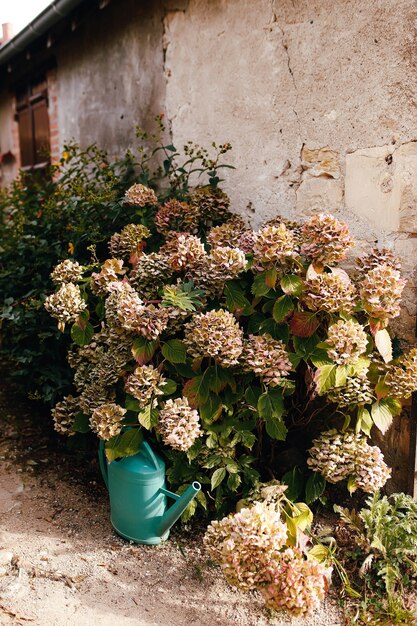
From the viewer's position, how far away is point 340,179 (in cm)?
284

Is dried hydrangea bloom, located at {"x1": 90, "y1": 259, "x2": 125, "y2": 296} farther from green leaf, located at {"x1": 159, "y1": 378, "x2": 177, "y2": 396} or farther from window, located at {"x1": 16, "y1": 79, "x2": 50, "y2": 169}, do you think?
window, located at {"x1": 16, "y1": 79, "x2": 50, "y2": 169}

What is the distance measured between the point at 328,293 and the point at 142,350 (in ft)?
2.69

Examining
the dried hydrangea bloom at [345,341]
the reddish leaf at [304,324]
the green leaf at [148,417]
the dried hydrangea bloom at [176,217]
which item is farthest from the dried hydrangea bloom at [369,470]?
the dried hydrangea bloom at [176,217]

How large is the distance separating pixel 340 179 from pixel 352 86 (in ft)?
1.50

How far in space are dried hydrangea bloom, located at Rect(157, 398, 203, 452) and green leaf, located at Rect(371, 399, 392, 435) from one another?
796 millimetres

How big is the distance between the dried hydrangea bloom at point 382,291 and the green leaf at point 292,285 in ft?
0.86

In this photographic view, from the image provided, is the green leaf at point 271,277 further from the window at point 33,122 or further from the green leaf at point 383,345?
the window at point 33,122

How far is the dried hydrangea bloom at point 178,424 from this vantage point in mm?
2201

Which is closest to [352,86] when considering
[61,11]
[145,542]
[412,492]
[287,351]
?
[287,351]

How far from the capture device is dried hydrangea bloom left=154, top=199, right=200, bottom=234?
2984mm

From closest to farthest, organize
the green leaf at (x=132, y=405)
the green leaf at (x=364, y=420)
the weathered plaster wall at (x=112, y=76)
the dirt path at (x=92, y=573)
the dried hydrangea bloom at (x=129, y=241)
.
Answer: the dirt path at (x=92, y=573), the green leaf at (x=132, y=405), the green leaf at (x=364, y=420), the dried hydrangea bloom at (x=129, y=241), the weathered plaster wall at (x=112, y=76)

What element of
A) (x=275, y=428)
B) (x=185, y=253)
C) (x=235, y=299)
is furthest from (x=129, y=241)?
(x=275, y=428)

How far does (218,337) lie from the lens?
7.23ft

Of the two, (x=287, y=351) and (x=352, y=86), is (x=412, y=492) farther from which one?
(x=352, y=86)
